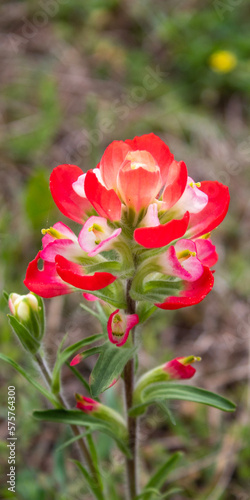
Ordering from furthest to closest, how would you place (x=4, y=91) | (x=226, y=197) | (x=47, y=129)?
(x=4, y=91)
(x=47, y=129)
(x=226, y=197)

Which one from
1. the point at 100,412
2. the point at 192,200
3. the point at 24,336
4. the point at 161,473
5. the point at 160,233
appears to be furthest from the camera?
the point at 161,473

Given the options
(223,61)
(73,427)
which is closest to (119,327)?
(73,427)

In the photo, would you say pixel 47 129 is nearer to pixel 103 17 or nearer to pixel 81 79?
pixel 81 79

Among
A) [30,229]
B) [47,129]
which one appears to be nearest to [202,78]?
[47,129]

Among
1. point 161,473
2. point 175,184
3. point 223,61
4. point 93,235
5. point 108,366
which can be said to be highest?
point 223,61

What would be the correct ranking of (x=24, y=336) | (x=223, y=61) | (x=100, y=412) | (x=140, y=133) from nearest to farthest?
(x=24, y=336) < (x=100, y=412) < (x=140, y=133) < (x=223, y=61)

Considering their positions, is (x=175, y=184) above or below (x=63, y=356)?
above

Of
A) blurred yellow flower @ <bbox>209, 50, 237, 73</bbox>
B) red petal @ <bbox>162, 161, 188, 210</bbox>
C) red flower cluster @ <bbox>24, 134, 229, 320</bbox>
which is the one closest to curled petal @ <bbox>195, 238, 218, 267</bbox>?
red flower cluster @ <bbox>24, 134, 229, 320</bbox>

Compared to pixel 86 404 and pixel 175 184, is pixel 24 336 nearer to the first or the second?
pixel 86 404
